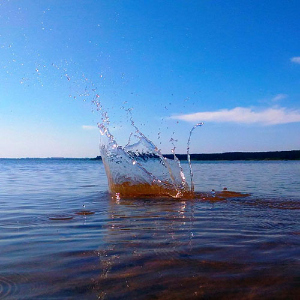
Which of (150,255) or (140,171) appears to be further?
(140,171)

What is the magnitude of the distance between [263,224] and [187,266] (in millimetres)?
3012

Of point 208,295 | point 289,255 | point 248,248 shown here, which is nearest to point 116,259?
point 208,295

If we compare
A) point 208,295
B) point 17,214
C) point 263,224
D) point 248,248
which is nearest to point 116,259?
point 208,295

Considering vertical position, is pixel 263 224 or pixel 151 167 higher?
pixel 151 167

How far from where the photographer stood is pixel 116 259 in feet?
13.5

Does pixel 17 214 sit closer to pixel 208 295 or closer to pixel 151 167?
pixel 208 295

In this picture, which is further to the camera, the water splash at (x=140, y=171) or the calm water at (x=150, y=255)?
the water splash at (x=140, y=171)

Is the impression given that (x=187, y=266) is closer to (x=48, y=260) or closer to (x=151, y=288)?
(x=151, y=288)

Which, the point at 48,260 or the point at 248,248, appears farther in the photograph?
the point at 248,248

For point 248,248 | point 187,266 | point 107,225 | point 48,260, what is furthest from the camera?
point 107,225

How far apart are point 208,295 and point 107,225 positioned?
351 centimetres

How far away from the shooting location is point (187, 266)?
3846mm

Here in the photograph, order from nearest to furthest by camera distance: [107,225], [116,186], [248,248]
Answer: [248,248] < [107,225] < [116,186]

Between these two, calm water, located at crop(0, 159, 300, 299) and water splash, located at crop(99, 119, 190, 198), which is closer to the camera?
calm water, located at crop(0, 159, 300, 299)
